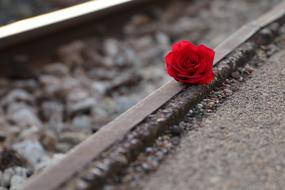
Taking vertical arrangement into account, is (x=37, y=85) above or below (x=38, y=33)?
below

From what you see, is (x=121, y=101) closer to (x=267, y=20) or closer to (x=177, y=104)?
(x=267, y=20)

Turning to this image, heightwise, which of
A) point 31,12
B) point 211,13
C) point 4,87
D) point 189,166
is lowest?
point 189,166

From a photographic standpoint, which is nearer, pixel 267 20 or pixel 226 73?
pixel 226 73

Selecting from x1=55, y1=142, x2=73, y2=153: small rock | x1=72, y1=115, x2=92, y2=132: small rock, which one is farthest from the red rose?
x1=72, y1=115, x2=92, y2=132: small rock

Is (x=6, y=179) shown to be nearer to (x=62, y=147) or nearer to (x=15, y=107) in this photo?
(x=62, y=147)

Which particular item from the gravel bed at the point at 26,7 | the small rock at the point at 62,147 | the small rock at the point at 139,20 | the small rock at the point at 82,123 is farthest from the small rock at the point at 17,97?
the small rock at the point at 139,20

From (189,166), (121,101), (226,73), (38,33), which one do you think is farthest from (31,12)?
(189,166)

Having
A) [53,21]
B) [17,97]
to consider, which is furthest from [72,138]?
[53,21]
